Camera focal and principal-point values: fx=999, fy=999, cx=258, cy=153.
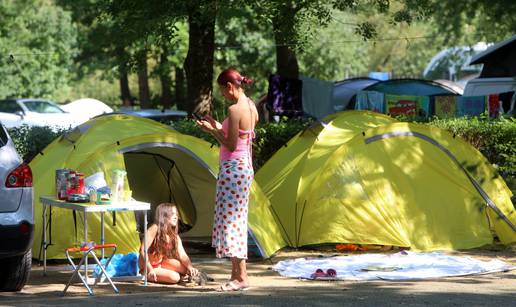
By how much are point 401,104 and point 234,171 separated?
12799mm

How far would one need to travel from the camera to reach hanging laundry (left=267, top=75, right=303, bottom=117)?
19406 millimetres

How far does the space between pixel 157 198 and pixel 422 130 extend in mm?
3506

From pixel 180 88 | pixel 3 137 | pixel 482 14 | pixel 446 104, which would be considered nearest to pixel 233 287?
pixel 3 137

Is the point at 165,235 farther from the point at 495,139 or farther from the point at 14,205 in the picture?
the point at 495,139

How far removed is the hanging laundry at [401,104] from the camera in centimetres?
2025

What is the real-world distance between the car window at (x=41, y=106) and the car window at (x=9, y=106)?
34 cm

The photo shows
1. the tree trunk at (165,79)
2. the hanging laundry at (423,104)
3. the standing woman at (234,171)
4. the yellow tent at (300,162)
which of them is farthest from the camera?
the tree trunk at (165,79)

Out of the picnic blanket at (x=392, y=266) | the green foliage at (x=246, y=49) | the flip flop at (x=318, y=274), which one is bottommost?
the picnic blanket at (x=392, y=266)

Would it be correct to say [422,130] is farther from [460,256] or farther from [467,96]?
[467,96]

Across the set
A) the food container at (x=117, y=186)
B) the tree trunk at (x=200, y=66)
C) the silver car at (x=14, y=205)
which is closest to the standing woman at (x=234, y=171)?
the food container at (x=117, y=186)

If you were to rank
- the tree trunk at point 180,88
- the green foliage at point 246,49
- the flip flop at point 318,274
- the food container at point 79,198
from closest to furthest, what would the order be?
1. the food container at point 79,198
2. the flip flop at point 318,274
3. the tree trunk at point 180,88
4. the green foliage at point 246,49

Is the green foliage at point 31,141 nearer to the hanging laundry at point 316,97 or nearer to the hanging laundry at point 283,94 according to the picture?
the hanging laundry at point 283,94

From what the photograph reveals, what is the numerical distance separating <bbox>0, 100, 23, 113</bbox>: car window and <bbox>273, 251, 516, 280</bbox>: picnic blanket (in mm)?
20565

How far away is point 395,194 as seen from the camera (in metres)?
11.2
